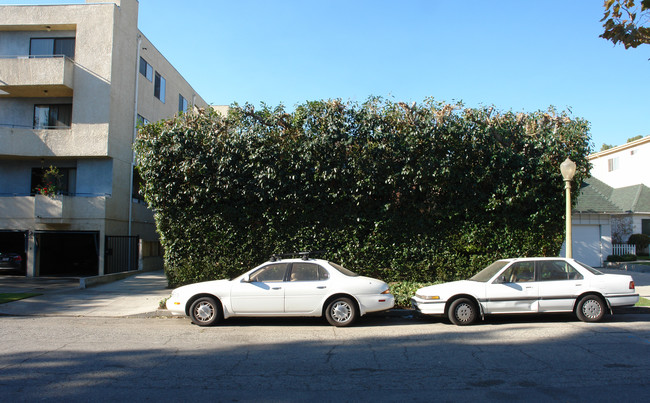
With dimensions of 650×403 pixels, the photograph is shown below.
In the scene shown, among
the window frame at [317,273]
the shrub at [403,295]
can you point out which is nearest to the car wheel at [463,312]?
the shrub at [403,295]

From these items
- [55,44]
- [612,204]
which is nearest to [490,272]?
[612,204]

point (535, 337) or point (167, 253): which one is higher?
point (167, 253)

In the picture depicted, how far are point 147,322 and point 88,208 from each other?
36.0ft

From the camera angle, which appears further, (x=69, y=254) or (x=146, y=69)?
(x=146, y=69)

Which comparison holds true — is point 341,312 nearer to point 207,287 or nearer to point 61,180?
point 207,287

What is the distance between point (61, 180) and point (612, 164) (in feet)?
112

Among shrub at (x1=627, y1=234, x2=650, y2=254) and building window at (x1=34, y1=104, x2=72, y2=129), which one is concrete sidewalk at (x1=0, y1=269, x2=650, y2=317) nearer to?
building window at (x1=34, y1=104, x2=72, y2=129)

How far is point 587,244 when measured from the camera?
1923 cm

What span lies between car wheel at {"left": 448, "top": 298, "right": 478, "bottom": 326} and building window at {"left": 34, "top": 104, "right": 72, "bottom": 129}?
18840 millimetres

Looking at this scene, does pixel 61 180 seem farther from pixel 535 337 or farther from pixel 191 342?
pixel 535 337

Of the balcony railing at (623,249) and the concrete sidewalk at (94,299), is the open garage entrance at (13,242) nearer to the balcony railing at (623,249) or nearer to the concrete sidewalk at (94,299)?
the concrete sidewalk at (94,299)

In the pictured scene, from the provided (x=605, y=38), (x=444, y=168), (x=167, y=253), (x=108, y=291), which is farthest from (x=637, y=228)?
(x=108, y=291)

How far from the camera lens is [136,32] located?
21.4 meters

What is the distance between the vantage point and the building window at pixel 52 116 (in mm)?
20094
